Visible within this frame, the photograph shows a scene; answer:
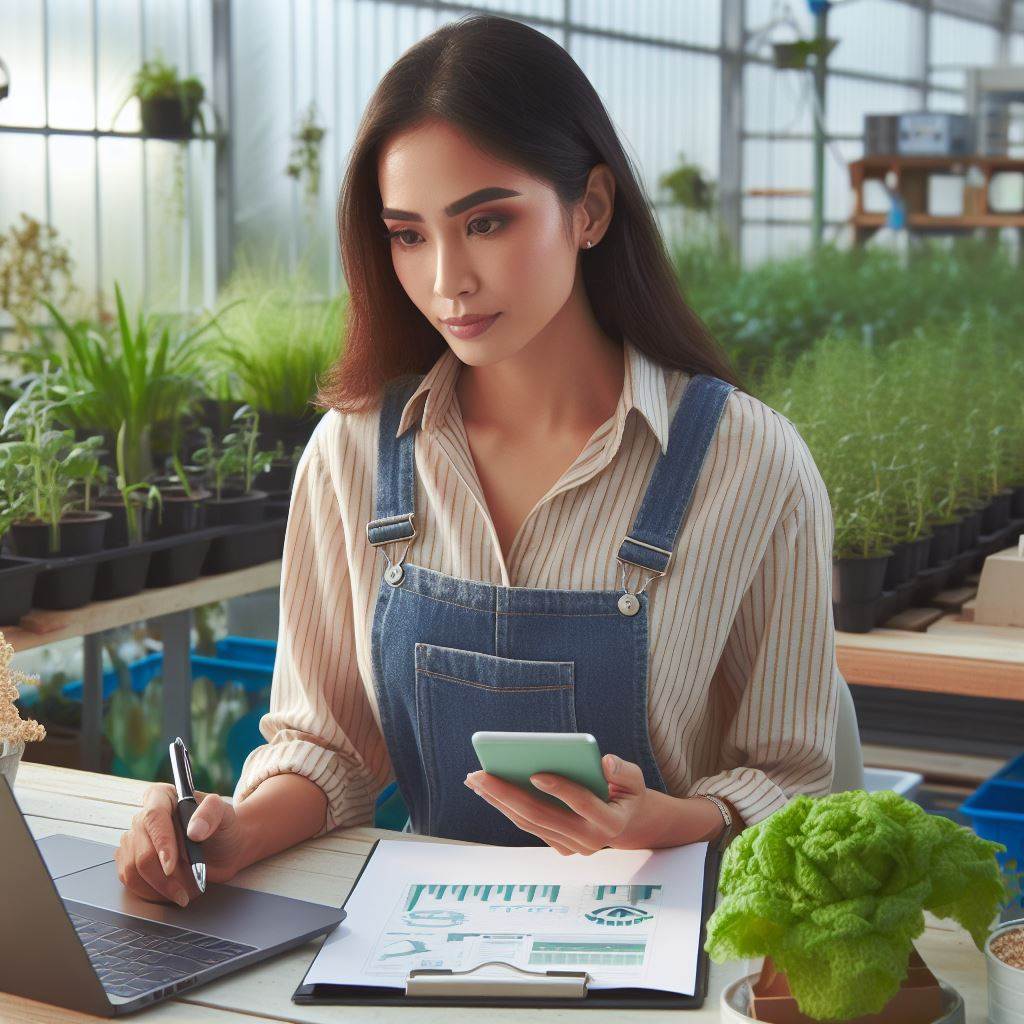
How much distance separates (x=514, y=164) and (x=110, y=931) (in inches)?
31.9

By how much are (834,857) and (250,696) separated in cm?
290

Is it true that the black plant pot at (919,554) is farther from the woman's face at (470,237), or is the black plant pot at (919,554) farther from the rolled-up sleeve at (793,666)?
the woman's face at (470,237)

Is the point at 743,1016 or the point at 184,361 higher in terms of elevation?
the point at 184,361

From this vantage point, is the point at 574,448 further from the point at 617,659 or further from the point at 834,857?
the point at 834,857

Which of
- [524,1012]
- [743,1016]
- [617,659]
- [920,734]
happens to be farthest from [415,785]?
[920,734]

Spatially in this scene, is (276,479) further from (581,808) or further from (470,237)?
(581,808)

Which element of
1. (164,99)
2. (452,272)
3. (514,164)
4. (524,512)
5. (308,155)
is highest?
(164,99)

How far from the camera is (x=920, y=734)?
2771 mm

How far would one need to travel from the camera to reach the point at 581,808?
4.01 ft

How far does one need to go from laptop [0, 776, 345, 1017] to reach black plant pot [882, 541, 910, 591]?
66.7 inches

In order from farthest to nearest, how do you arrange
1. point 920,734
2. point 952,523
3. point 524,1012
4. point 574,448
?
point 952,523 < point 920,734 < point 574,448 < point 524,1012

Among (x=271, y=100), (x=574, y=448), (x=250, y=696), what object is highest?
(x=271, y=100)

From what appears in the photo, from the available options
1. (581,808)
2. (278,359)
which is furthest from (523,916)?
(278,359)

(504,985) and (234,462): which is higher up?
(234,462)
